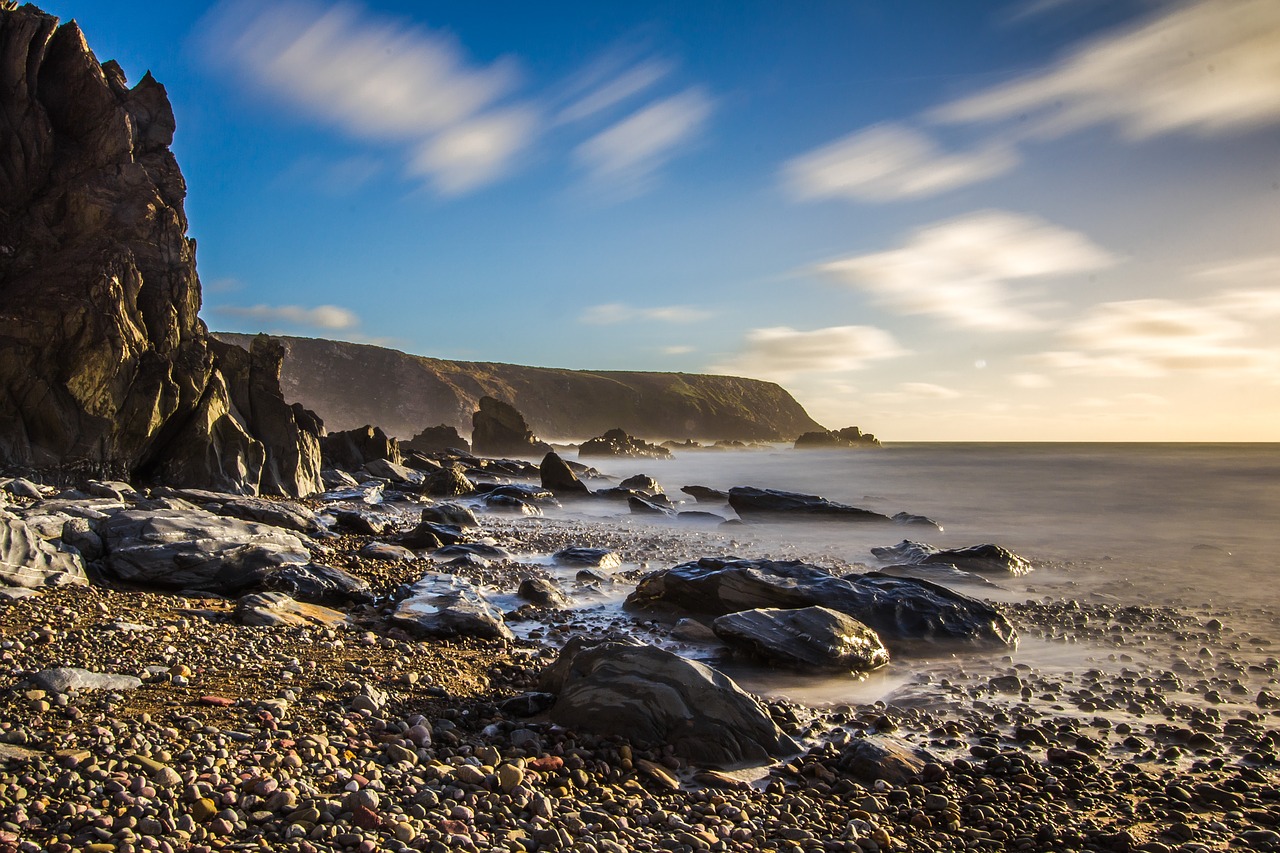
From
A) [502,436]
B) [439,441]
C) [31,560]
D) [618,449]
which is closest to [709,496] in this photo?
[31,560]

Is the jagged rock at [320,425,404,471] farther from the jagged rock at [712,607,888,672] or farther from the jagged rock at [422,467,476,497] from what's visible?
the jagged rock at [712,607,888,672]

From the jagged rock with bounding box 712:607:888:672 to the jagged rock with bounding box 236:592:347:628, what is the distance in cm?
438

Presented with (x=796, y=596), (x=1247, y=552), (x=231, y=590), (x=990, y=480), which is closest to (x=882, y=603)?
(x=796, y=596)

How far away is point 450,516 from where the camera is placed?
62.6 feet

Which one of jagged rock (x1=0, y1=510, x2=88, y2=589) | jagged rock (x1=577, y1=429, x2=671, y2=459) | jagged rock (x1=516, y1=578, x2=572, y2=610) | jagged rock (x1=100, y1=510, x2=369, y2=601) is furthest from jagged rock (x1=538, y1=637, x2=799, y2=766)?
jagged rock (x1=577, y1=429, x2=671, y2=459)

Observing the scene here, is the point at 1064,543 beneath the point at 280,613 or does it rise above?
beneath

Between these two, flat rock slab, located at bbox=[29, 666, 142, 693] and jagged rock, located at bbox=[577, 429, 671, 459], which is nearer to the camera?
flat rock slab, located at bbox=[29, 666, 142, 693]

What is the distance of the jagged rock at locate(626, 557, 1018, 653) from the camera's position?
30.3ft

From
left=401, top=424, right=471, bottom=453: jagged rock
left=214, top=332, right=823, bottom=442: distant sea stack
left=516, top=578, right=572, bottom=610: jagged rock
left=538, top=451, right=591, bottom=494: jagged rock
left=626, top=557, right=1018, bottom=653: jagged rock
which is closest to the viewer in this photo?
left=626, top=557, right=1018, bottom=653: jagged rock

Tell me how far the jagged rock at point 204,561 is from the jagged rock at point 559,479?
70.5 feet

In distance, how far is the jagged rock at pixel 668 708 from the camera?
5379 mm

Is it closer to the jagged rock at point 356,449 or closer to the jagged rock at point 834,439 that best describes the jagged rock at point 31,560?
the jagged rock at point 356,449

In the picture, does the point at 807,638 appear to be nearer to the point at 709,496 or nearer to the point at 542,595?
the point at 542,595

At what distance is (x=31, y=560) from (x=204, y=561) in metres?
1.68
